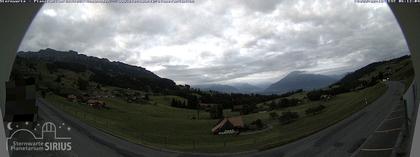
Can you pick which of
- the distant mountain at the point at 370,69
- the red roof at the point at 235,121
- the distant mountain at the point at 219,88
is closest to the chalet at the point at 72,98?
the distant mountain at the point at 219,88

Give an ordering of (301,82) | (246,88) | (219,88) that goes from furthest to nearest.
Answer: (219,88), (246,88), (301,82)

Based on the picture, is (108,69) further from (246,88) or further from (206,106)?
(246,88)

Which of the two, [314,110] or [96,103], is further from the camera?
[96,103]

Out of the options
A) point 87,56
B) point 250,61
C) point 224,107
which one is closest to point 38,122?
point 87,56

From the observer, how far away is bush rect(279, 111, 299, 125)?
5.48 m

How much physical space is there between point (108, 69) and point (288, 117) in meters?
1.95

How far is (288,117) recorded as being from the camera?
5488mm

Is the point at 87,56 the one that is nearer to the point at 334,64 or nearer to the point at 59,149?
the point at 59,149

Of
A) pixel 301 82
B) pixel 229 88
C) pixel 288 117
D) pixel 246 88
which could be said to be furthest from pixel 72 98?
pixel 301 82

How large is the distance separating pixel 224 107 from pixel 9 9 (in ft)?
8.41

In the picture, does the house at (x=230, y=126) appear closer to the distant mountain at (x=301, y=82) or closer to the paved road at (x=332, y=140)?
the paved road at (x=332, y=140)

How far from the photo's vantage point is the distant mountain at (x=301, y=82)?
546 cm

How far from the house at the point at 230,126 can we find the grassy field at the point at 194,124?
0.05 metres

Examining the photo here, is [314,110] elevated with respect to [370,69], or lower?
lower
